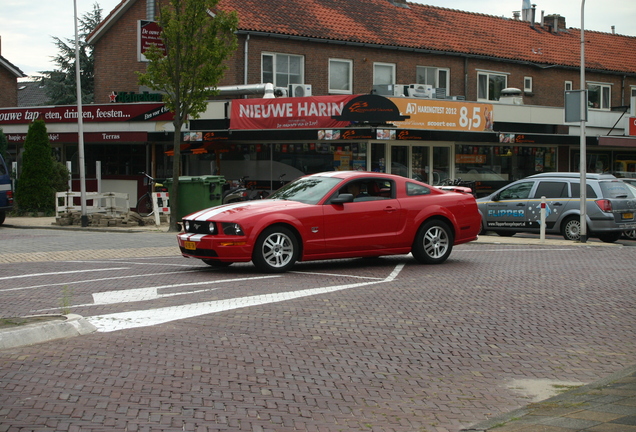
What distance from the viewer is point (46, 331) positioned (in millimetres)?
7156

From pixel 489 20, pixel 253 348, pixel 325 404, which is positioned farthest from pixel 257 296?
pixel 489 20

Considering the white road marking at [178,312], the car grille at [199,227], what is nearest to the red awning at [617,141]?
the car grille at [199,227]

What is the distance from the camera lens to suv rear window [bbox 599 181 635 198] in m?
19.1

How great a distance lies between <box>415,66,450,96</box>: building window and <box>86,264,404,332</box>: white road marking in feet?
82.1

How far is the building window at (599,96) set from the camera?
38.9 meters

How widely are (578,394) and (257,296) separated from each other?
4.73m

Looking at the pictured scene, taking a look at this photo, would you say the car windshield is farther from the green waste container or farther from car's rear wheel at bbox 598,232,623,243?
car's rear wheel at bbox 598,232,623,243

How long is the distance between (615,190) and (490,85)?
1736cm

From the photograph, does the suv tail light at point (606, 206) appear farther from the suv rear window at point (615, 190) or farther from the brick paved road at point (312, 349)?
the brick paved road at point (312, 349)

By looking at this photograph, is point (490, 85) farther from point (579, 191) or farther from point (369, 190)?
point (369, 190)

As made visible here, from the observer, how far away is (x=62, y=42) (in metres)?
53.6

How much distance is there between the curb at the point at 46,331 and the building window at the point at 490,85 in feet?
97.5

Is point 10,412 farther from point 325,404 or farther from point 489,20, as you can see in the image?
point 489,20

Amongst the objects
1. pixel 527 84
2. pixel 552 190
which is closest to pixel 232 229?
pixel 552 190
